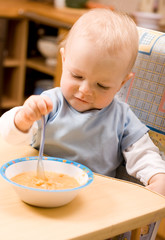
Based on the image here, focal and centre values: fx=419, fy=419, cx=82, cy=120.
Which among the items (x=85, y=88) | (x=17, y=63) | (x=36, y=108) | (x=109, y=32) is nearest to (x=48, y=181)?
(x=36, y=108)

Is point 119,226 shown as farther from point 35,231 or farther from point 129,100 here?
point 129,100

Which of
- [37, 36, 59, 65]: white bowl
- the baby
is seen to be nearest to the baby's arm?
the baby

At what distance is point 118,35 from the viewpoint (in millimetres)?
1064

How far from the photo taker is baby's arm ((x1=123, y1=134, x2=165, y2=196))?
1094 millimetres

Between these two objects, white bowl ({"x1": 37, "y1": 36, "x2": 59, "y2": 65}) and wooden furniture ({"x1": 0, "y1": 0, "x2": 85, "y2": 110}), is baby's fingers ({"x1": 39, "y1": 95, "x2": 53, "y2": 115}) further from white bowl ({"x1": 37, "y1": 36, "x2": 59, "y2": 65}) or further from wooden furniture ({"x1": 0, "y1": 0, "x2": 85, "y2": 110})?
white bowl ({"x1": 37, "y1": 36, "x2": 59, "y2": 65})

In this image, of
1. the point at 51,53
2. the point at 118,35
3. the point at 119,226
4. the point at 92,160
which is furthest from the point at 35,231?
the point at 51,53

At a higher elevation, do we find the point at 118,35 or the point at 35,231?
the point at 118,35

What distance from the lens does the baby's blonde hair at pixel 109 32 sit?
1.05 m

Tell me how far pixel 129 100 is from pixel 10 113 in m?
0.43

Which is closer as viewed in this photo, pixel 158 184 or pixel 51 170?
pixel 51 170

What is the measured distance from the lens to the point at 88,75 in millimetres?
1051

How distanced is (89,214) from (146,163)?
350mm

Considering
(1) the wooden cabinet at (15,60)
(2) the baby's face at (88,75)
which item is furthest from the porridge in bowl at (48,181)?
(1) the wooden cabinet at (15,60)

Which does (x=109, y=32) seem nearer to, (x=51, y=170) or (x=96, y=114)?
(x=96, y=114)
